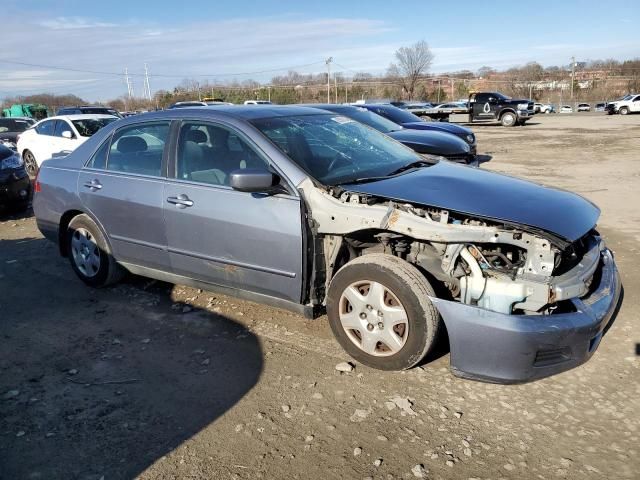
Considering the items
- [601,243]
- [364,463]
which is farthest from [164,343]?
[601,243]

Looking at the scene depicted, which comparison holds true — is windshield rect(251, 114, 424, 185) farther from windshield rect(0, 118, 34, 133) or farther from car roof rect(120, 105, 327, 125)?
windshield rect(0, 118, 34, 133)

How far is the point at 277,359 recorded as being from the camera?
3.64 m

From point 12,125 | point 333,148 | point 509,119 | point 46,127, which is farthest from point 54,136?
point 509,119

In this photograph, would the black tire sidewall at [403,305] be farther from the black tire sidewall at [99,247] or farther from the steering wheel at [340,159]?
the black tire sidewall at [99,247]

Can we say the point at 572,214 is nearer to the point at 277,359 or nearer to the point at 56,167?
the point at 277,359

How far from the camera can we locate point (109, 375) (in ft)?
11.6

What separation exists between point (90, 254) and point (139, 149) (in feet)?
3.88

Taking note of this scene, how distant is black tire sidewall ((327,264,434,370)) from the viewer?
314cm

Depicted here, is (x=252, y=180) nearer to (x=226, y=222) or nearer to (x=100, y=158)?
(x=226, y=222)

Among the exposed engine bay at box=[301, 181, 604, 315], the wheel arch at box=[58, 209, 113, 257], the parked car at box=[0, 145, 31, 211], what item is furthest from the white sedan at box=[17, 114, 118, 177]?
the exposed engine bay at box=[301, 181, 604, 315]

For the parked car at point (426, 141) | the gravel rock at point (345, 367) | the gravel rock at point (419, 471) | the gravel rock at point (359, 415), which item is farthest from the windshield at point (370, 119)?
the gravel rock at point (419, 471)

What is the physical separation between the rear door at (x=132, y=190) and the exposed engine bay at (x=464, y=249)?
4.76 feet

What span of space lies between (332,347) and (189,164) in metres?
1.79

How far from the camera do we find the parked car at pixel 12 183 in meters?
8.45
